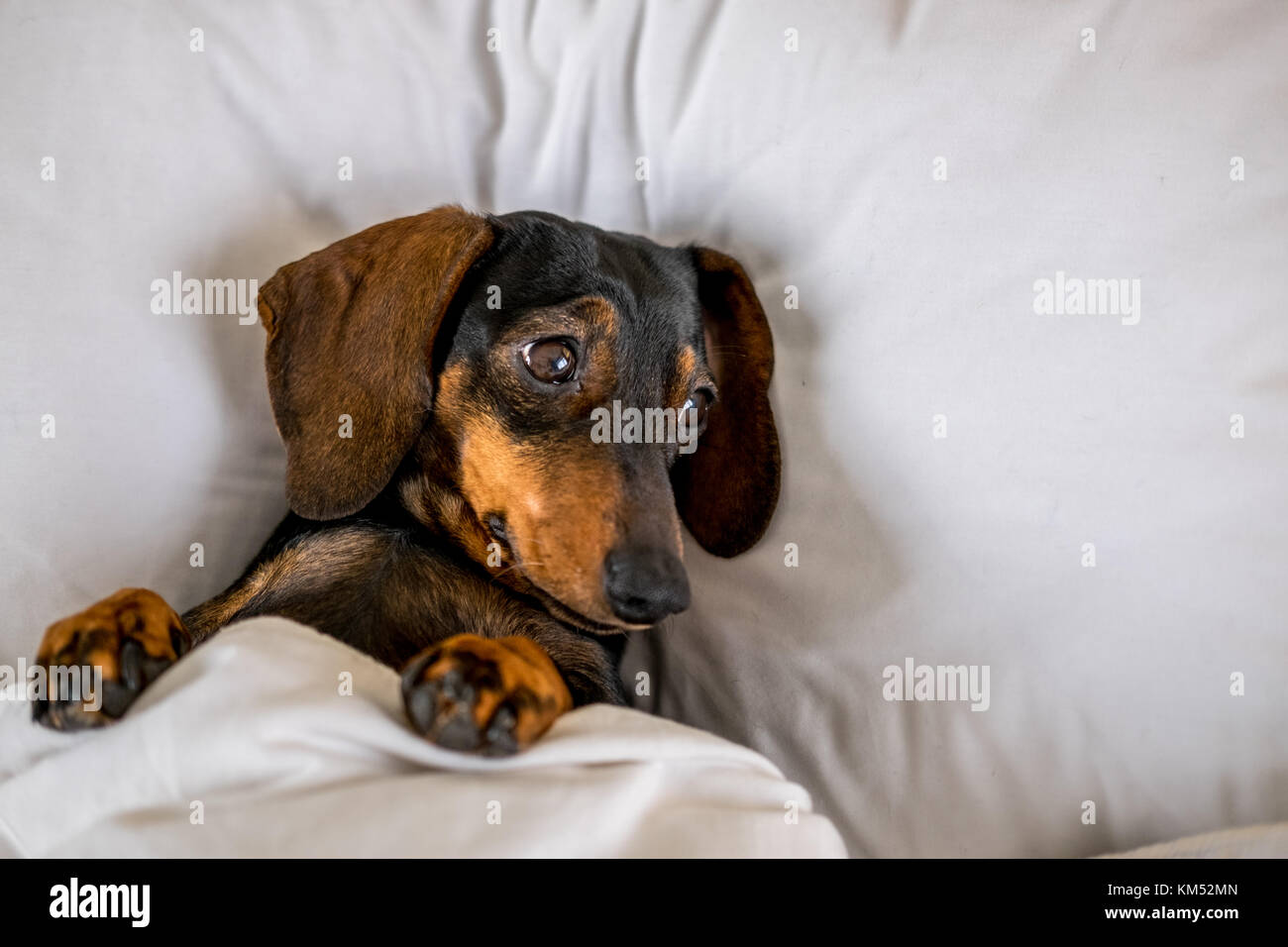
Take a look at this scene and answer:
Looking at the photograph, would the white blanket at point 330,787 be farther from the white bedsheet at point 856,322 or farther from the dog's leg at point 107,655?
the white bedsheet at point 856,322

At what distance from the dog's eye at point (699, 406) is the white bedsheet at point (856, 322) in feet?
0.56

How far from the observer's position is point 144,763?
130 centimetres

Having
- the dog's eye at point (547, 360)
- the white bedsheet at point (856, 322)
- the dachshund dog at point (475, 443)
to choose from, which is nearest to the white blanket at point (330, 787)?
the white bedsheet at point (856, 322)

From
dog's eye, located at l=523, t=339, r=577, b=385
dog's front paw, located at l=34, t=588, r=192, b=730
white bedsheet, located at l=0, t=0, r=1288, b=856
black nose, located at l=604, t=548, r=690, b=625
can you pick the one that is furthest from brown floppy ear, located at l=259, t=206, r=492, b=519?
black nose, located at l=604, t=548, r=690, b=625

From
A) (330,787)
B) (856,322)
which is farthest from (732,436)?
(330,787)

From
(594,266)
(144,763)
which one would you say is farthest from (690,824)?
(594,266)

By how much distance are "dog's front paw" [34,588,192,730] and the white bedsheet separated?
56cm

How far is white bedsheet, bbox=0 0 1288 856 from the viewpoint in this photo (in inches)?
68.9

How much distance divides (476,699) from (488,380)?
2.45 feet

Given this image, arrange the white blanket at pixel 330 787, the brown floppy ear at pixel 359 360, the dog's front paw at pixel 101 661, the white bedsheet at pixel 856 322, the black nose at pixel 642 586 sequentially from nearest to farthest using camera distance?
the white blanket at pixel 330 787 → the dog's front paw at pixel 101 661 → the black nose at pixel 642 586 → the white bedsheet at pixel 856 322 → the brown floppy ear at pixel 359 360

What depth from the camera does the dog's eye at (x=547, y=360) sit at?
192 cm

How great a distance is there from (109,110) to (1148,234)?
81.1 inches

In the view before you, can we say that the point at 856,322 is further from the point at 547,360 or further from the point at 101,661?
the point at 101,661

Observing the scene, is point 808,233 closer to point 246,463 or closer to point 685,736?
point 685,736
